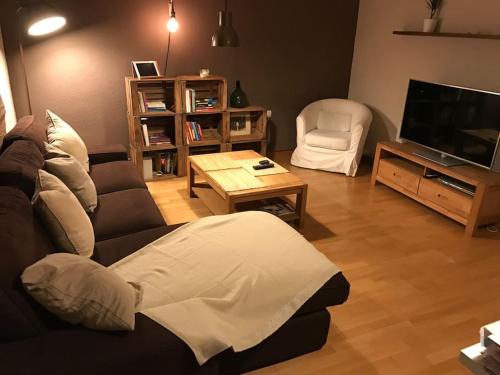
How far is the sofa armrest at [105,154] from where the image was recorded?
3654mm

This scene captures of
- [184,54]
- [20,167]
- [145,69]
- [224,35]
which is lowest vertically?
[20,167]

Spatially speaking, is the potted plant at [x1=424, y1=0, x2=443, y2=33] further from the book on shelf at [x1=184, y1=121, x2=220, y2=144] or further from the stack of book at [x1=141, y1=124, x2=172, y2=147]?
the stack of book at [x1=141, y1=124, x2=172, y2=147]

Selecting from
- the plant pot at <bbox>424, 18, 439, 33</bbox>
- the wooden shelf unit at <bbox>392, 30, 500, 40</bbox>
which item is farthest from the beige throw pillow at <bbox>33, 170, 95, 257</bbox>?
the plant pot at <bbox>424, 18, 439, 33</bbox>

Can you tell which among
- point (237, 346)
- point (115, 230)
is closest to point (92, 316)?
point (237, 346)

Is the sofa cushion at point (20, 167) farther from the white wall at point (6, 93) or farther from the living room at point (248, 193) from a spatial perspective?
the white wall at point (6, 93)

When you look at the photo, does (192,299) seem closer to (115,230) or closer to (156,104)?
(115,230)

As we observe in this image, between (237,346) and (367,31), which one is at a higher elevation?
(367,31)

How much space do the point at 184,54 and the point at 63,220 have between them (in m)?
3.06

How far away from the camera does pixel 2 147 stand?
2834 mm

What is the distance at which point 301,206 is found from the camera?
3348 mm

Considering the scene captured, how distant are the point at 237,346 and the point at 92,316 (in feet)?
1.93

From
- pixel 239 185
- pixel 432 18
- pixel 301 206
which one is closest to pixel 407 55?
pixel 432 18

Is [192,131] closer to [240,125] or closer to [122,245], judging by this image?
[240,125]

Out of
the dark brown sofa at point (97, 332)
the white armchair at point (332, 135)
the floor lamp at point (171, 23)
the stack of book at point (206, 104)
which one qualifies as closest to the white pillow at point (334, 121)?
the white armchair at point (332, 135)
